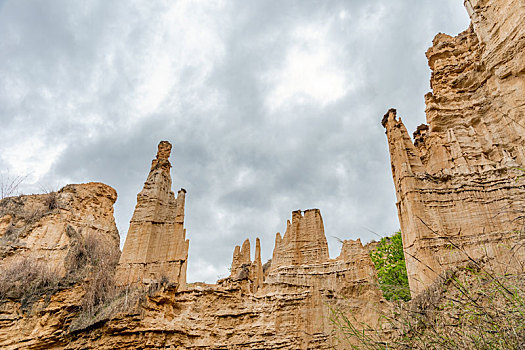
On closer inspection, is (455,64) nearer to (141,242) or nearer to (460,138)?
(460,138)

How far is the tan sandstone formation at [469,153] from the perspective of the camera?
12.8m

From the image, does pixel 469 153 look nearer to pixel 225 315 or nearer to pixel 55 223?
pixel 225 315

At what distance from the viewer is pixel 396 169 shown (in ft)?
56.8

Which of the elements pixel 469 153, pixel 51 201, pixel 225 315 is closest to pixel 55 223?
pixel 51 201

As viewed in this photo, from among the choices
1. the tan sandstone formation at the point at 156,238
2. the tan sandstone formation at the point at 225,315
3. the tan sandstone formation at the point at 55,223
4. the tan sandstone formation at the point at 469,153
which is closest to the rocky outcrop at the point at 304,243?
the tan sandstone formation at the point at 225,315

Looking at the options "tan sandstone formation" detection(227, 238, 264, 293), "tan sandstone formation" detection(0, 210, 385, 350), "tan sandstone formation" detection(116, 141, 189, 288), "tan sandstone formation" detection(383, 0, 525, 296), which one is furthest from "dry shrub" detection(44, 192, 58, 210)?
"tan sandstone formation" detection(383, 0, 525, 296)

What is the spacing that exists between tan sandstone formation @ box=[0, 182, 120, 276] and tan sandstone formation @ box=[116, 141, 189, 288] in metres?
2.20

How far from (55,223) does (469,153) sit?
2018 centimetres

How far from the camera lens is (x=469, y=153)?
656 inches

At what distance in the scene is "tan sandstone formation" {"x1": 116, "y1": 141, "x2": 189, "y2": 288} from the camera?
1501 cm

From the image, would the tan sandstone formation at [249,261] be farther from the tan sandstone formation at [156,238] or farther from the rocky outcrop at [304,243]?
the tan sandstone formation at [156,238]

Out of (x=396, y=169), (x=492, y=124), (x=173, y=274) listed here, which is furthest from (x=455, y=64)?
(x=173, y=274)

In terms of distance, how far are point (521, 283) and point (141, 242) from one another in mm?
14530

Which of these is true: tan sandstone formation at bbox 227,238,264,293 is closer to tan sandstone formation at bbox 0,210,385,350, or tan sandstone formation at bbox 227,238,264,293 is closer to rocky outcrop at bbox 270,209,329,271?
rocky outcrop at bbox 270,209,329,271
